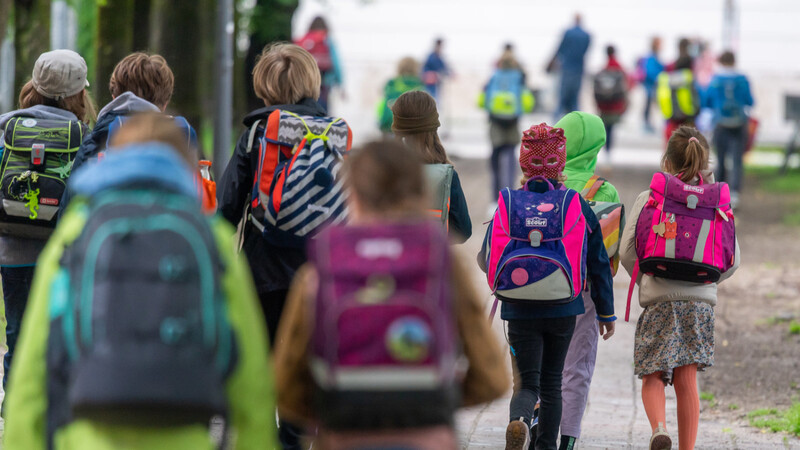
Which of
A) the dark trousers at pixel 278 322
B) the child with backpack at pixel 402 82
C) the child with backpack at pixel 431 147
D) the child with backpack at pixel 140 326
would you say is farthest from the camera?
the child with backpack at pixel 402 82

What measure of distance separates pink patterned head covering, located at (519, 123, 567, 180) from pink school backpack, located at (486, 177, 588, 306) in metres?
0.20

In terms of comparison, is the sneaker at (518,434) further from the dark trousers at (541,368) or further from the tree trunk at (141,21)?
the tree trunk at (141,21)

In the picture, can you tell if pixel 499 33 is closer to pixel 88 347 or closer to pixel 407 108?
pixel 407 108

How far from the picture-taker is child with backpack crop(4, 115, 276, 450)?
2908 millimetres

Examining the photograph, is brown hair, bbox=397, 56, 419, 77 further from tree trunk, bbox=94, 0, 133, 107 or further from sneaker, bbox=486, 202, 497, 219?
tree trunk, bbox=94, 0, 133, 107

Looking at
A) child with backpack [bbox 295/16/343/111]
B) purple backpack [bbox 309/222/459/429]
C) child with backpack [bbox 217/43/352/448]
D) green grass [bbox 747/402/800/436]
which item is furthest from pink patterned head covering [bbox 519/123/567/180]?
child with backpack [bbox 295/16/343/111]

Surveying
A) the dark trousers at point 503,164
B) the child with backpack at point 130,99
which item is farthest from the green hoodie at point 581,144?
the dark trousers at point 503,164

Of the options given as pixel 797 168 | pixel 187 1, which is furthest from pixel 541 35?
pixel 187 1

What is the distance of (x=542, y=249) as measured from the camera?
535cm

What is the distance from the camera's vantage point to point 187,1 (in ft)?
45.1

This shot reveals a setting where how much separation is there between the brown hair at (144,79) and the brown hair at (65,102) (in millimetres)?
480

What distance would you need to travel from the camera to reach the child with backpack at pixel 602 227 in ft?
19.8

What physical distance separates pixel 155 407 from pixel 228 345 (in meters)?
0.26

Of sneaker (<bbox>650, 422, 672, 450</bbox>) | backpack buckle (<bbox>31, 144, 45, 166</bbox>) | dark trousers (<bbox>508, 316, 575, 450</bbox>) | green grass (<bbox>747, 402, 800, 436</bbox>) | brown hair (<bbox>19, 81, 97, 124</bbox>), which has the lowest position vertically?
green grass (<bbox>747, 402, 800, 436</bbox>)
